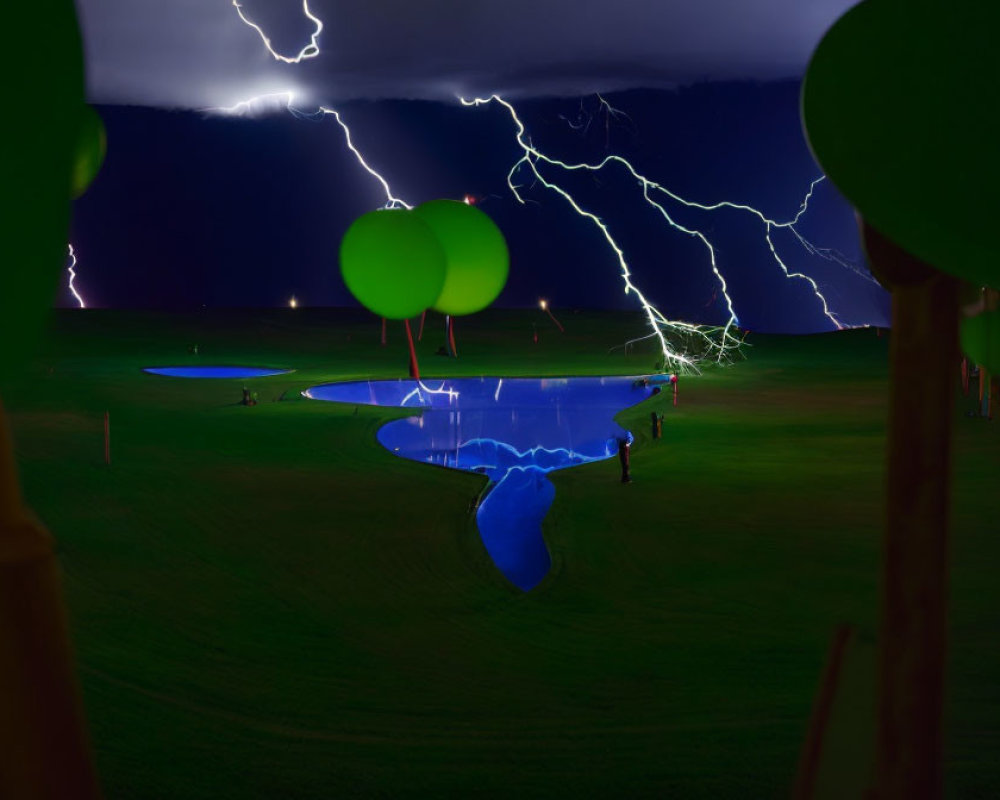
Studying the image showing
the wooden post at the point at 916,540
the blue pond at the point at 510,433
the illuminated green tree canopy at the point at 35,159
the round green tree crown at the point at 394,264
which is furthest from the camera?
the round green tree crown at the point at 394,264

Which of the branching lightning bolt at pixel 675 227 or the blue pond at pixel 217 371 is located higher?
the branching lightning bolt at pixel 675 227

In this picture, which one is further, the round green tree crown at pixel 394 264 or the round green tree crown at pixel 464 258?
the round green tree crown at pixel 464 258

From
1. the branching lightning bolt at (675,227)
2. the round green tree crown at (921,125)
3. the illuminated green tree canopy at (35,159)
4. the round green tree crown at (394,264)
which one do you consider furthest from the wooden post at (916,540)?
the branching lightning bolt at (675,227)

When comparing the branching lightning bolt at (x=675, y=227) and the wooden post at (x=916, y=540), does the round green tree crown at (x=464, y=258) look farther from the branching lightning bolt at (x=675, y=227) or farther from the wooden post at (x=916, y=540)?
the wooden post at (x=916, y=540)

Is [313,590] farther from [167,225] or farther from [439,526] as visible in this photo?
[167,225]

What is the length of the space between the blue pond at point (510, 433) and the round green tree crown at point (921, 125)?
3.97m

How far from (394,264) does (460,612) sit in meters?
6.12

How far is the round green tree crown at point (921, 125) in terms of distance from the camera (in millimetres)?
743

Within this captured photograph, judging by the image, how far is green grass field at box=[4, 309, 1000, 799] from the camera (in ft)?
9.69

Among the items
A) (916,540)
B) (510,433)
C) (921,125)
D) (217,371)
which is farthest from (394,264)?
(921,125)

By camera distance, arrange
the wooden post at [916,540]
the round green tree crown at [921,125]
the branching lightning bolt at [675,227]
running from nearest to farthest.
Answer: the round green tree crown at [921,125]
the wooden post at [916,540]
the branching lightning bolt at [675,227]

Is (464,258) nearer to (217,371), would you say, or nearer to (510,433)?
(510,433)

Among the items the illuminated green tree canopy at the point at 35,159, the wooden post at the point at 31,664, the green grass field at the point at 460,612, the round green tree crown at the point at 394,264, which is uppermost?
the round green tree crown at the point at 394,264

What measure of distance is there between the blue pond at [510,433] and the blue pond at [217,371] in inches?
80.7
